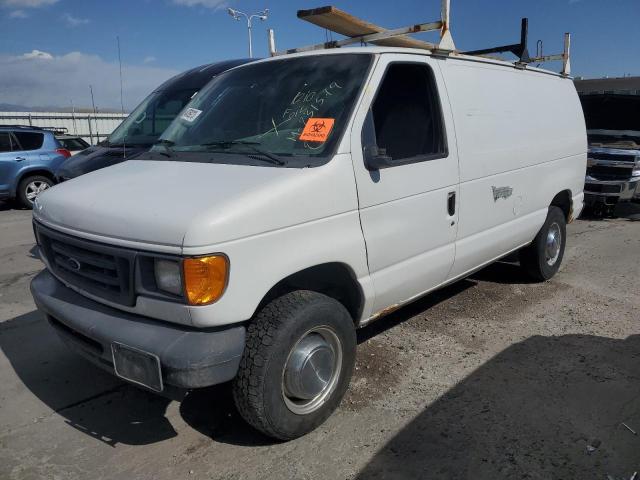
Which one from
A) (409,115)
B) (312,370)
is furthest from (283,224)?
(409,115)

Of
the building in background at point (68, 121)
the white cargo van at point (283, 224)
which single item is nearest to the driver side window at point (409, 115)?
the white cargo van at point (283, 224)

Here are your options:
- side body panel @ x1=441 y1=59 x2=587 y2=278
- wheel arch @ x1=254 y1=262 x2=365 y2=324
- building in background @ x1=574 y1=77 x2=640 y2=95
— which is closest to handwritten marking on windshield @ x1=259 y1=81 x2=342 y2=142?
wheel arch @ x1=254 y1=262 x2=365 y2=324

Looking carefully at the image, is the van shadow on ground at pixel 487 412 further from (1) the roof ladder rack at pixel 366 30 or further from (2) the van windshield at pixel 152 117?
(2) the van windshield at pixel 152 117

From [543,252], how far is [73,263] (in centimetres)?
440

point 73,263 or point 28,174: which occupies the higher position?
point 73,263

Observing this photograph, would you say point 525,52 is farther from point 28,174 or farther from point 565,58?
point 28,174

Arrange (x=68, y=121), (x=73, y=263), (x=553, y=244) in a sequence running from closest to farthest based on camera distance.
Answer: (x=73, y=263), (x=553, y=244), (x=68, y=121)

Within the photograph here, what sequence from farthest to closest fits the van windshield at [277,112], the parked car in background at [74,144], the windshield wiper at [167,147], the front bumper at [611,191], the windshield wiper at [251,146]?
the parked car in background at [74,144], the front bumper at [611,191], the windshield wiper at [167,147], the van windshield at [277,112], the windshield wiper at [251,146]

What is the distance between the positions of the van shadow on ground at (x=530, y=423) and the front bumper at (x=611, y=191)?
5966mm

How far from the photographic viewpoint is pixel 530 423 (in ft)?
10.4

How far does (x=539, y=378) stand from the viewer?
369cm

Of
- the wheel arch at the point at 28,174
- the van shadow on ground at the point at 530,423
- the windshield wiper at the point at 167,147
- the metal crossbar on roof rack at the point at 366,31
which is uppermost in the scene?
the metal crossbar on roof rack at the point at 366,31

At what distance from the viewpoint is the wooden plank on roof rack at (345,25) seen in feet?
12.6

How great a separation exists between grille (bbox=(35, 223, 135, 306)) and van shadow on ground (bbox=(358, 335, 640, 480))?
5.14ft
